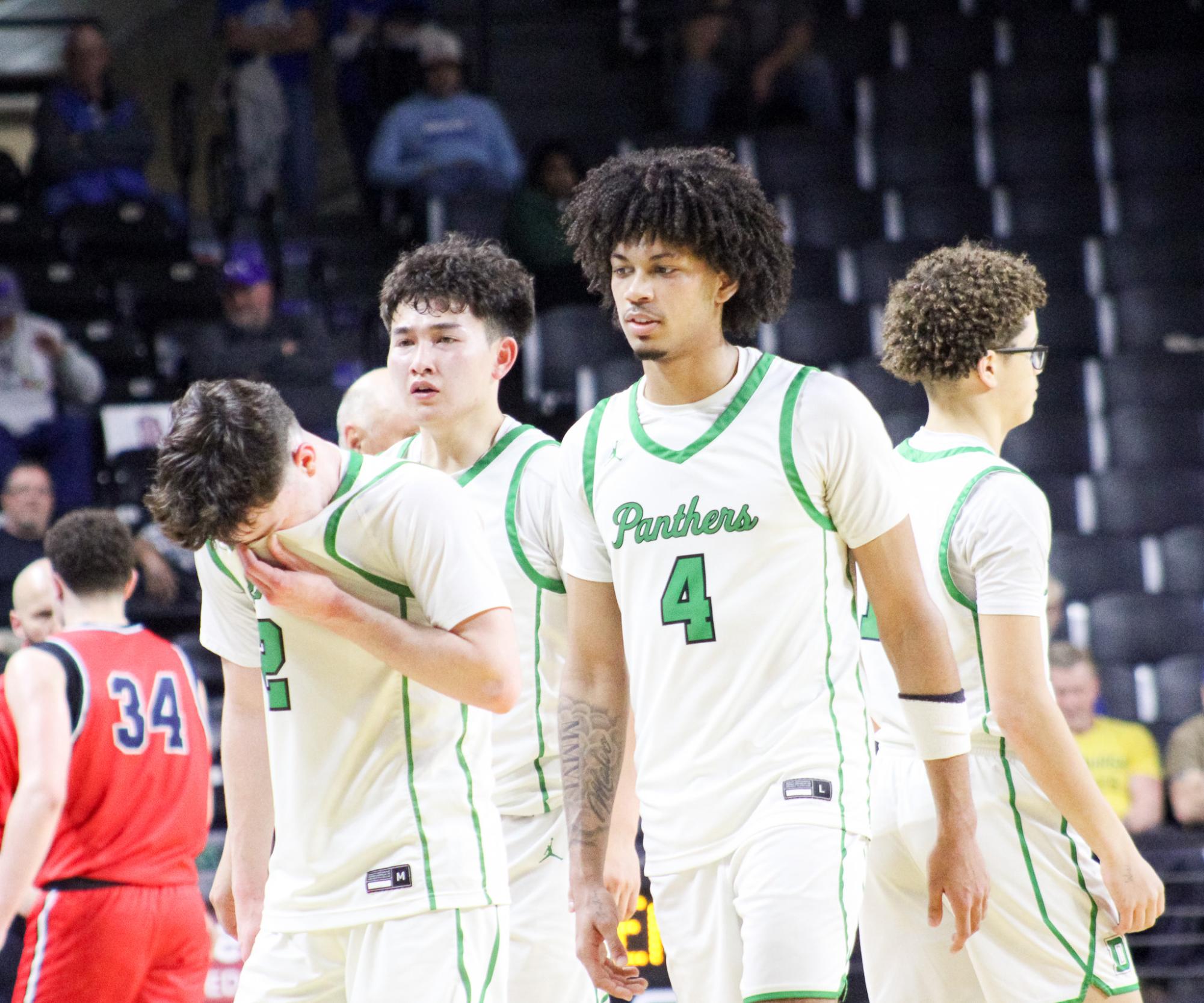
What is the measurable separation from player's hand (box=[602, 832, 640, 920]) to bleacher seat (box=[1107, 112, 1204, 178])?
9009 mm

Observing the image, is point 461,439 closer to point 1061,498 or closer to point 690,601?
point 690,601

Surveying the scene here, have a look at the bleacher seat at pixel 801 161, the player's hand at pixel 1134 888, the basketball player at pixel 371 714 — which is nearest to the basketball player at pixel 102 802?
the basketball player at pixel 371 714

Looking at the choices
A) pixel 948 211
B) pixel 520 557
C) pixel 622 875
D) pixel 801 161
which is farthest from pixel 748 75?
pixel 622 875

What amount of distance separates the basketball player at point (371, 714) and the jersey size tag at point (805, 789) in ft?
1.67

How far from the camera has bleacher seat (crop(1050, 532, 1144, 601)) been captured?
9.08 metres

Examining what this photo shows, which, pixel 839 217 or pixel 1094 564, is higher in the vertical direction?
pixel 839 217

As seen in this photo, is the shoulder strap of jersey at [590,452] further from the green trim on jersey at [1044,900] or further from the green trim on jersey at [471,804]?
the green trim on jersey at [1044,900]

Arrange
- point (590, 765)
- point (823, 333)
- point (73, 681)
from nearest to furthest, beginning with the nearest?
1. point (590, 765)
2. point (73, 681)
3. point (823, 333)

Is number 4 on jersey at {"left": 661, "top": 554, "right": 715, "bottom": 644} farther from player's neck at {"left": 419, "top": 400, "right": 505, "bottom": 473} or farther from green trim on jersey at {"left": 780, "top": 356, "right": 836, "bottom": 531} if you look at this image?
player's neck at {"left": 419, "top": 400, "right": 505, "bottom": 473}

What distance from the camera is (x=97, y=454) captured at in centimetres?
946

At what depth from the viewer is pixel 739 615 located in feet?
10.6

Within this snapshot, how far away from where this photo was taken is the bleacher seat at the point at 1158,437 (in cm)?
973

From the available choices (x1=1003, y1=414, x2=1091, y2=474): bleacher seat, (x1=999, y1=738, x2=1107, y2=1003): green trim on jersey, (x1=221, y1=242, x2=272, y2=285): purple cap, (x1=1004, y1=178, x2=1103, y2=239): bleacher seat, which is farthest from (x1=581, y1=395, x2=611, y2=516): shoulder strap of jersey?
(x1=1004, y1=178, x2=1103, y2=239): bleacher seat

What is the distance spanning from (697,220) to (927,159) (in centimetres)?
872
